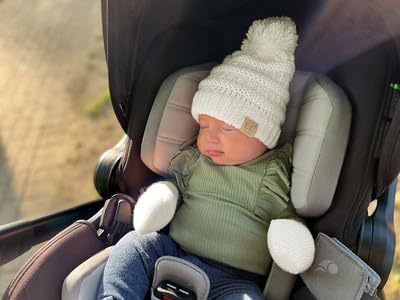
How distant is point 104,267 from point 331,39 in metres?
0.78

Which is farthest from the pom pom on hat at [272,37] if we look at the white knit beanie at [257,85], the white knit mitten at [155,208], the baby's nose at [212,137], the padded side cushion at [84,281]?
the padded side cushion at [84,281]

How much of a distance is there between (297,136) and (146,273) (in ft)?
1.69

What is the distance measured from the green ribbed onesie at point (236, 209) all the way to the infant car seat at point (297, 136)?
0.05 m

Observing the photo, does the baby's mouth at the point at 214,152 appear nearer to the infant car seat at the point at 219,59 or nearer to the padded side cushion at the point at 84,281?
the infant car seat at the point at 219,59

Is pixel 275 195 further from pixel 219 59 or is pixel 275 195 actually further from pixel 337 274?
pixel 219 59

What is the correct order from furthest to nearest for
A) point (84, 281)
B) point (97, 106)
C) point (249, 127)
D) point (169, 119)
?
point (97, 106)
point (169, 119)
point (249, 127)
point (84, 281)

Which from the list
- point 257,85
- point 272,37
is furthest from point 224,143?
point 272,37

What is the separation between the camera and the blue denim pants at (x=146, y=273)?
1.32 metres

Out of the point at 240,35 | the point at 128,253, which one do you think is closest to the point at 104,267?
the point at 128,253

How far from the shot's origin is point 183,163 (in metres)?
1.63

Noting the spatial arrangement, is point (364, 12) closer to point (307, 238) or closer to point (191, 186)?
point (307, 238)

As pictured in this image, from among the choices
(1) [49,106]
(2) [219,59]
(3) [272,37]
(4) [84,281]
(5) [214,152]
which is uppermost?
(3) [272,37]

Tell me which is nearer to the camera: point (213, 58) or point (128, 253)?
point (128, 253)

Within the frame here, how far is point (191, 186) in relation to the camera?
1587 mm
